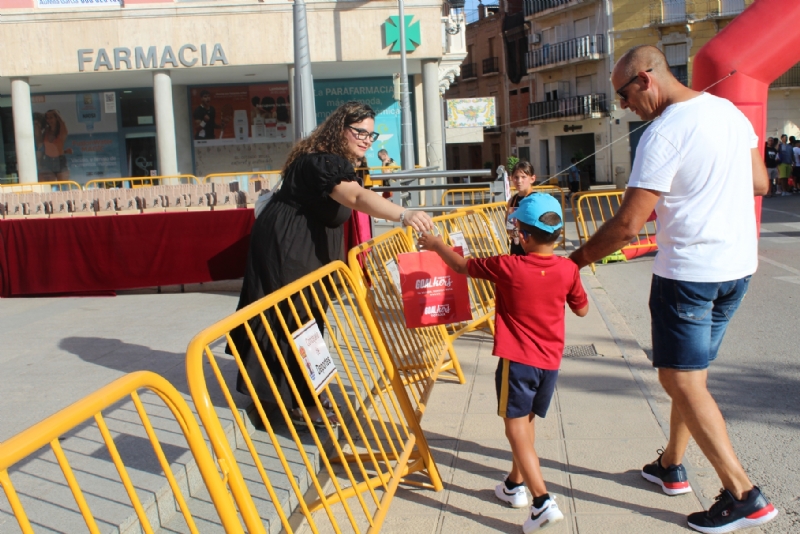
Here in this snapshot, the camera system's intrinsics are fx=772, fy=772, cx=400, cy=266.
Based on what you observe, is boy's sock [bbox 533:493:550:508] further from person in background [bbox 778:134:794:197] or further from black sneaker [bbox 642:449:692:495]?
person in background [bbox 778:134:794:197]

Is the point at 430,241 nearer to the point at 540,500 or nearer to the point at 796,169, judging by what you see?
the point at 540,500

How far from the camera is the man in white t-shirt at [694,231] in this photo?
10.3 ft

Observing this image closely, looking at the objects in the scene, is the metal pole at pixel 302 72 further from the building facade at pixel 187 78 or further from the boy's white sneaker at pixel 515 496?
the building facade at pixel 187 78

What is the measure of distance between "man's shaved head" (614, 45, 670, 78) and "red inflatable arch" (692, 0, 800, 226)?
4214 mm

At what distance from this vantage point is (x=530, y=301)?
3.38m

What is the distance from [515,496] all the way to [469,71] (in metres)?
61.3

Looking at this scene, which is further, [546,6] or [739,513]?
[546,6]

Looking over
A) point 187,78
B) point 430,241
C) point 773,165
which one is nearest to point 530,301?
point 430,241

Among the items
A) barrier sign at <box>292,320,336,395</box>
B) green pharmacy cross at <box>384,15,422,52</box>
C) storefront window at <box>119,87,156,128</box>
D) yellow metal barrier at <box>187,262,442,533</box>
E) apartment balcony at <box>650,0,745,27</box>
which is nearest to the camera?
yellow metal barrier at <box>187,262,442,533</box>

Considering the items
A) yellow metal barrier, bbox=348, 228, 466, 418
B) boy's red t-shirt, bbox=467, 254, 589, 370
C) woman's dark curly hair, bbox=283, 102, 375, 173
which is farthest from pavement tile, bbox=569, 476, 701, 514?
woman's dark curly hair, bbox=283, 102, 375, 173

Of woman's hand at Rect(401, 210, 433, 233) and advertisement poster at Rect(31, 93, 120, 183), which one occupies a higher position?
advertisement poster at Rect(31, 93, 120, 183)

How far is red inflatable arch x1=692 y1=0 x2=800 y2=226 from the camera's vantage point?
22.5ft

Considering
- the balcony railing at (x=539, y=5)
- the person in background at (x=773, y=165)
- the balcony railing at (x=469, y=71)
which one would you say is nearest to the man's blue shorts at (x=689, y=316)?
the person in background at (x=773, y=165)

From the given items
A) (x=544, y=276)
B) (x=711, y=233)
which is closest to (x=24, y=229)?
(x=544, y=276)
